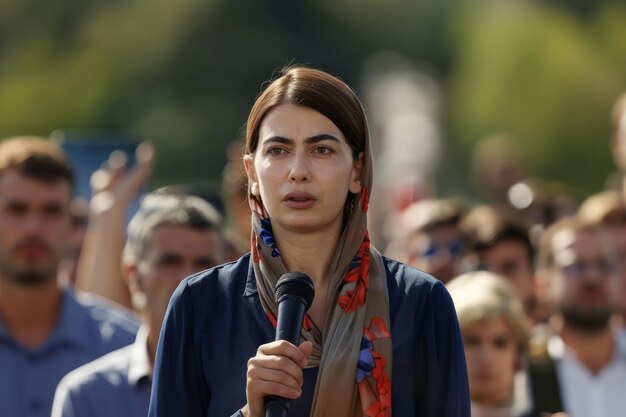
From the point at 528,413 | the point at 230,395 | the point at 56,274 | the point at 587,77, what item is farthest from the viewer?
the point at 587,77

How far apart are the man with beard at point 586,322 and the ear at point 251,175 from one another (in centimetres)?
315

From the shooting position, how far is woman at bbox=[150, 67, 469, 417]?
5.23 m

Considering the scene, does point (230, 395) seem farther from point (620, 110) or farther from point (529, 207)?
point (529, 207)

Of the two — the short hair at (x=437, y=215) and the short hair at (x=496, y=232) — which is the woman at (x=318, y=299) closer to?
the short hair at (x=496, y=232)

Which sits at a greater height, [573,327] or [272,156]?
[573,327]

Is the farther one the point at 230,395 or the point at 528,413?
the point at 528,413

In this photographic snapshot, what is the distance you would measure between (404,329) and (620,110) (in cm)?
549

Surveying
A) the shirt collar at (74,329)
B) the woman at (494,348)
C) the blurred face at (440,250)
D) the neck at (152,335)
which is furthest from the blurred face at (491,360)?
the blurred face at (440,250)

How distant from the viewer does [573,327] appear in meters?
8.87

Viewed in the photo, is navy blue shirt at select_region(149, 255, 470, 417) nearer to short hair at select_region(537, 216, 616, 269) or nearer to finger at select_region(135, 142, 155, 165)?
short hair at select_region(537, 216, 616, 269)

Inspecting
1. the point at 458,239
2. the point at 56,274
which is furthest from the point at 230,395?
the point at 458,239

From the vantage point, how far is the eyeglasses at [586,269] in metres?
9.09

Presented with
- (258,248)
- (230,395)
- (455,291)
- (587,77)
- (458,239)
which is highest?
(587,77)

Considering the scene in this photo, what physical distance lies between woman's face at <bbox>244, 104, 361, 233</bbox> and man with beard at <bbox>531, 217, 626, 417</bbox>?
319 cm
